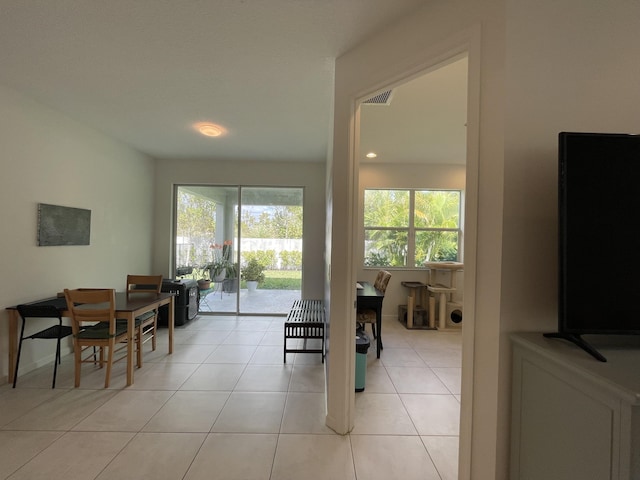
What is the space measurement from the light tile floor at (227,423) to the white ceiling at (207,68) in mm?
2743

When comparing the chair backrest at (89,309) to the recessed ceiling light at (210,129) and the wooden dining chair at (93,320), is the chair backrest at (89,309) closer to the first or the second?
the wooden dining chair at (93,320)

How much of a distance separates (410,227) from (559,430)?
4194mm

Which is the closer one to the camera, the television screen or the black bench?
the television screen

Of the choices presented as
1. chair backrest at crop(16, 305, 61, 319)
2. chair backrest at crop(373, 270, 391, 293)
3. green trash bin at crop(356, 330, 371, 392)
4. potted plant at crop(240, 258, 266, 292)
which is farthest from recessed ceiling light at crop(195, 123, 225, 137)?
green trash bin at crop(356, 330, 371, 392)

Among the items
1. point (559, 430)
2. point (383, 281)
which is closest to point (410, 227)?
point (383, 281)

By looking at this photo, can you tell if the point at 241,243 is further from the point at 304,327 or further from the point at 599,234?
the point at 599,234

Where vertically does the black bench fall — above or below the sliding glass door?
below

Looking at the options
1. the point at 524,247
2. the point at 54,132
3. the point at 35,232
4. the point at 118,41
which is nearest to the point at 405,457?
the point at 524,247

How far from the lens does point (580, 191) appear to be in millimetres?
1077

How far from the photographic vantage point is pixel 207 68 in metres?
2.23

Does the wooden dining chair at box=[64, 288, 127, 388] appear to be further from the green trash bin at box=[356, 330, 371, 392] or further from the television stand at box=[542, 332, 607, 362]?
the television stand at box=[542, 332, 607, 362]

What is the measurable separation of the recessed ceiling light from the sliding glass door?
4.79 ft

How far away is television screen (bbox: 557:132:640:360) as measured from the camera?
106cm

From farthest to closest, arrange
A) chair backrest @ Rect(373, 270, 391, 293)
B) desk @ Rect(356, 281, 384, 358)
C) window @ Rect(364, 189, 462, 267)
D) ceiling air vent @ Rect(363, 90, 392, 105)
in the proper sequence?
window @ Rect(364, 189, 462, 267), chair backrest @ Rect(373, 270, 391, 293), desk @ Rect(356, 281, 384, 358), ceiling air vent @ Rect(363, 90, 392, 105)
